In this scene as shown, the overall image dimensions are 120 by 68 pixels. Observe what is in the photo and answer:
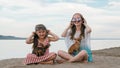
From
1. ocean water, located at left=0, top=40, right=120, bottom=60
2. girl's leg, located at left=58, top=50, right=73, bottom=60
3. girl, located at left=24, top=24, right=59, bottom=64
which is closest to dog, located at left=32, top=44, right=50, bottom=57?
girl, located at left=24, top=24, right=59, bottom=64

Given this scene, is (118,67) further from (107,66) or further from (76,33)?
(76,33)

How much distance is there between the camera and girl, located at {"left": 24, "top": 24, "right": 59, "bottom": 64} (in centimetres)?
1120

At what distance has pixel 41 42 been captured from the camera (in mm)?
11328

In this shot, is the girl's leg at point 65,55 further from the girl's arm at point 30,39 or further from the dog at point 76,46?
the girl's arm at point 30,39

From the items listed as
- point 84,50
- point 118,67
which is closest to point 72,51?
point 84,50

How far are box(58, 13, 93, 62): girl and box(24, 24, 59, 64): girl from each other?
0.37 metres

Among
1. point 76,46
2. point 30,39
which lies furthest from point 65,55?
point 30,39

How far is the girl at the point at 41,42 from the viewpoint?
11.2 meters

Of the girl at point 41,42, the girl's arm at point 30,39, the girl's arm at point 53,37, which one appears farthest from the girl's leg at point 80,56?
the girl's arm at point 30,39

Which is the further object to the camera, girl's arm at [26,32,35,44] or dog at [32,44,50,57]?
girl's arm at [26,32,35,44]

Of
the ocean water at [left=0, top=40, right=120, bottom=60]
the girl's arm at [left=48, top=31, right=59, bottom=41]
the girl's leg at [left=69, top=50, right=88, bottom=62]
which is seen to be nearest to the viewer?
the girl's leg at [left=69, top=50, right=88, bottom=62]

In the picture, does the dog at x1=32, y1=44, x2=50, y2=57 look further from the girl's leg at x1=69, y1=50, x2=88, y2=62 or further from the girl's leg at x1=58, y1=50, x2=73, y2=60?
the girl's leg at x1=69, y1=50, x2=88, y2=62

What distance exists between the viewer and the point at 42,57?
1120cm

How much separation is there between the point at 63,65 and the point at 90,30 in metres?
1.17
